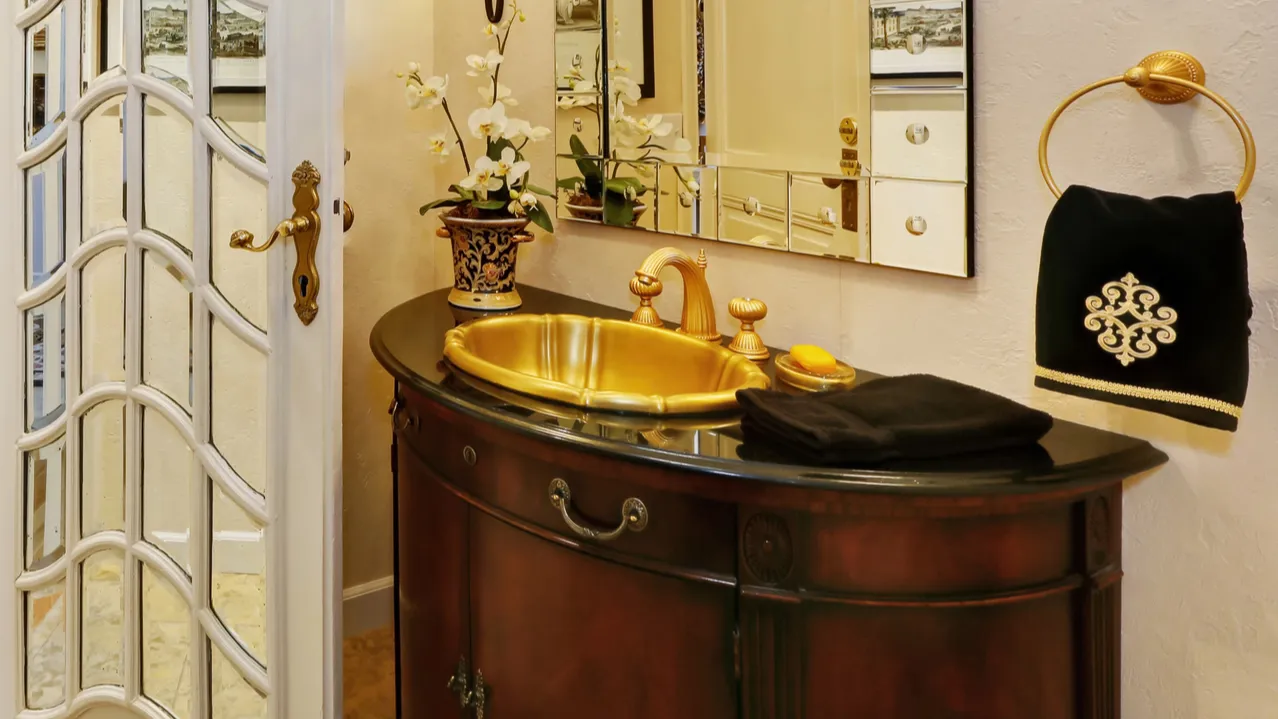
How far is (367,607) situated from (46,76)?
146 cm

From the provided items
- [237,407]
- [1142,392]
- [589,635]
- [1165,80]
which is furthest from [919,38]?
[237,407]

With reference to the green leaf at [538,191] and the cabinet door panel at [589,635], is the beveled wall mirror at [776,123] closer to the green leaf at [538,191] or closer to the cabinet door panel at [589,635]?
the green leaf at [538,191]

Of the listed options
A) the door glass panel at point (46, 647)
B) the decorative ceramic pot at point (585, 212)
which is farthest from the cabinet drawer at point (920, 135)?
the door glass panel at point (46, 647)

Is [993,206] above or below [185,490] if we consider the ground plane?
above

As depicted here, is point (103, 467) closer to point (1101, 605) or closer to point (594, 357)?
point (594, 357)

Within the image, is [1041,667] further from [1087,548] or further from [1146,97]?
[1146,97]

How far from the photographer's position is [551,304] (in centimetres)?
211

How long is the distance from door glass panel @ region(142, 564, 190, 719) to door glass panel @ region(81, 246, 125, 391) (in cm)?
37

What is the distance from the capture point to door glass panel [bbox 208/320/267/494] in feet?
5.86

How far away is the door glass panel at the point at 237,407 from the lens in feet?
5.86

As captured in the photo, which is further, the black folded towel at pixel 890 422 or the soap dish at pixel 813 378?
the soap dish at pixel 813 378

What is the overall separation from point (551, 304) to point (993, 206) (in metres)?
1.01

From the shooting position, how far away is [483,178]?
6.55 feet

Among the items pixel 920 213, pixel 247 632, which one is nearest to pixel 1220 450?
pixel 920 213
